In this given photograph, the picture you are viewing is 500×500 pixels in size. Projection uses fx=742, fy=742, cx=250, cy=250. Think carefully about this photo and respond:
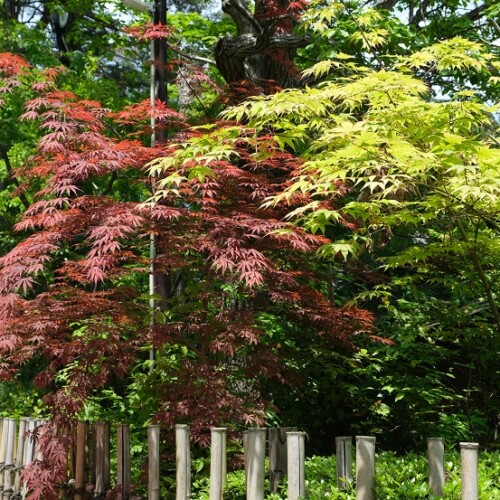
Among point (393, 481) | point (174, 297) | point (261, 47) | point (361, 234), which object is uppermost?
point (261, 47)

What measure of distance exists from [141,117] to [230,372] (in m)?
2.46

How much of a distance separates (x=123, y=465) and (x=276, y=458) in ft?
3.88

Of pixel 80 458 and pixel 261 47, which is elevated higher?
pixel 261 47

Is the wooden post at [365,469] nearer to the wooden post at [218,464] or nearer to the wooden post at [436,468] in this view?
the wooden post at [436,468]

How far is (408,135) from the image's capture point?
439 centimetres

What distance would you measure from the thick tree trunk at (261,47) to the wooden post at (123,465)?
3.60 metres

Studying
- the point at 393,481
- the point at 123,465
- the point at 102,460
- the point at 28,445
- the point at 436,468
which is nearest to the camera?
the point at 436,468

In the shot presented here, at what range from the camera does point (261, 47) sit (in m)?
7.20

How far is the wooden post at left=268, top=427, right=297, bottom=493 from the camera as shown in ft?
13.9

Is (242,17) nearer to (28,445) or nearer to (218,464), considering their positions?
(28,445)

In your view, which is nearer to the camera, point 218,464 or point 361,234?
point 218,464

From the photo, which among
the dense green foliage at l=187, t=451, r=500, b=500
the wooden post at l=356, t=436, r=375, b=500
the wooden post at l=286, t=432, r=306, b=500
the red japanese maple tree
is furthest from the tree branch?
the wooden post at l=356, t=436, r=375, b=500

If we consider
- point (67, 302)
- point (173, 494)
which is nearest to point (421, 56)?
point (67, 302)

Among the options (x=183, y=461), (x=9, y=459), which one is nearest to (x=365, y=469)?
(x=183, y=461)
